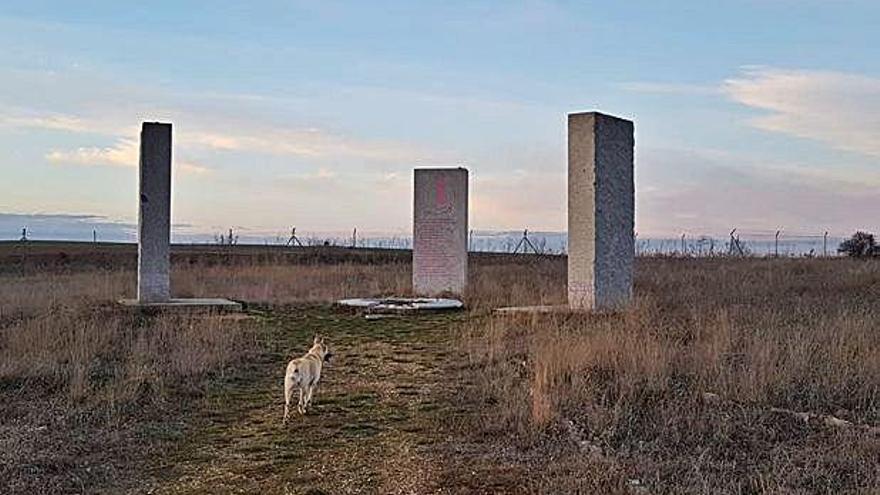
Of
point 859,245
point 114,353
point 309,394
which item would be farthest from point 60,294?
point 859,245

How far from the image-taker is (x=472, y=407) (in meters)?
8.93

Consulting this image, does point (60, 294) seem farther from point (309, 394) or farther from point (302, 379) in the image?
point (302, 379)

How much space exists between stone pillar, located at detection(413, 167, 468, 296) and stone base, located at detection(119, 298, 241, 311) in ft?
14.6

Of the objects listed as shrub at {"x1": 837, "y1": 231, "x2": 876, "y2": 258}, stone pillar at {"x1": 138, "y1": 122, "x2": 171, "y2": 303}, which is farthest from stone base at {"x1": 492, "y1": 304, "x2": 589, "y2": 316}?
shrub at {"x1": 837, "y1": 231, "x2": 876, "y2": 258}

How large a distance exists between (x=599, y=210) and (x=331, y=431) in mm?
8665

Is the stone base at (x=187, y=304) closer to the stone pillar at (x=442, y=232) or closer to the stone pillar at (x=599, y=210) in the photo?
the stone pillar at (x=442, y=232)

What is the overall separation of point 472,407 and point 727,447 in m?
2.52

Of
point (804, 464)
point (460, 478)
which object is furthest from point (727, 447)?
point (460, 478)

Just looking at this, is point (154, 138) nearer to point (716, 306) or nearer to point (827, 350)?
point (716, 306)

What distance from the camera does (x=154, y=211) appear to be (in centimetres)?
1777

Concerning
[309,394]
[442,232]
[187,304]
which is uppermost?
[442,232]

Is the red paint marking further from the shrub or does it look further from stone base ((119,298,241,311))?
the shrub

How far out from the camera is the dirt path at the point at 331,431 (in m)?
6.54

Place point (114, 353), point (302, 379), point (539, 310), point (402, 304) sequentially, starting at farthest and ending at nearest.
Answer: point (402, 304) < point (539, 310) < point (114, 353) < point (302, 379)
